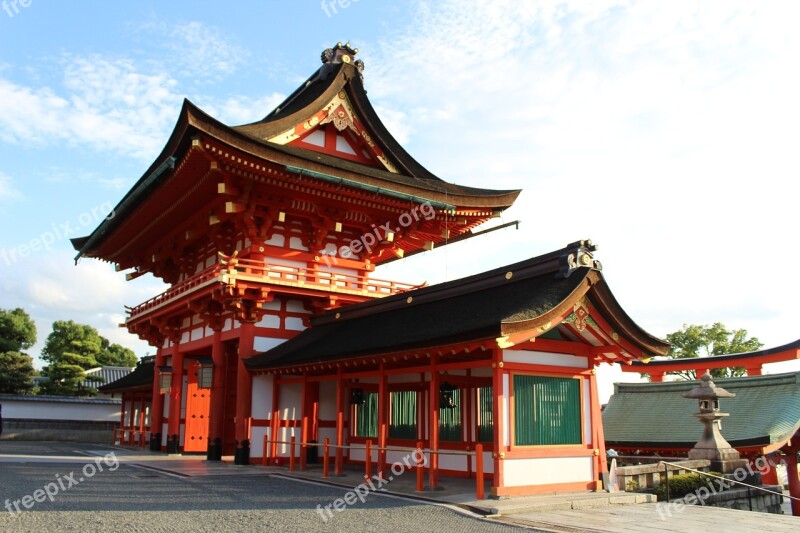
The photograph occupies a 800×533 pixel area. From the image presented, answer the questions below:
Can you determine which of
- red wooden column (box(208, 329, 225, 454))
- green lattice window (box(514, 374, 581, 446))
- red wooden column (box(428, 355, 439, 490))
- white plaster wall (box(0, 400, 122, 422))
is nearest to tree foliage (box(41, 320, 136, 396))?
white plaster wall (box(0, 400, 122, 422))

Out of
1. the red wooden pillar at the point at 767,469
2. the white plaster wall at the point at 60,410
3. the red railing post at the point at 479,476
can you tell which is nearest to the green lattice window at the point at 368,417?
the red railing post at the point at 479,476

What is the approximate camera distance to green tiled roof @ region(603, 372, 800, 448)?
19.6m

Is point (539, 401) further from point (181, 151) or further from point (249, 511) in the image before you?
point (181, 151)

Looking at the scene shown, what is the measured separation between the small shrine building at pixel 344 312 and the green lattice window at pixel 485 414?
0.04 meters

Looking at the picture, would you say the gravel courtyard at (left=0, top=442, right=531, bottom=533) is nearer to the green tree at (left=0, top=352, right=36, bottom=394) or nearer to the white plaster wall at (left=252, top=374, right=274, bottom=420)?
the white plaster wall at (left=252, top=374, right=274, bottom=420)

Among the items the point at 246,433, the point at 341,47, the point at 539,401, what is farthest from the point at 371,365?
the point at 341,47

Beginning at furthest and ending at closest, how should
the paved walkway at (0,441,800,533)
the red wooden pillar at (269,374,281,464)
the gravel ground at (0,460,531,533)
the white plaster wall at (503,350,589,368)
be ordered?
the red wooden pillar at (269,374,281,464) < the white plaster wall at (503,350,589,368) < the paved walkway at (0,441,800,533) < the gravel ground at (0,460,531,533)

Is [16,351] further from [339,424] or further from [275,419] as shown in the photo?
[339,424]

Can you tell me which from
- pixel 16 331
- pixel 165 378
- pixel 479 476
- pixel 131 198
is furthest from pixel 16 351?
pixel 479 476

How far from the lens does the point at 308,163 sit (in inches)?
713

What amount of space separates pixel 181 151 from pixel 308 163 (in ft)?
10.8

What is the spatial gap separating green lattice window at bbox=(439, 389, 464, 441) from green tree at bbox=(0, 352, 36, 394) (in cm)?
3516

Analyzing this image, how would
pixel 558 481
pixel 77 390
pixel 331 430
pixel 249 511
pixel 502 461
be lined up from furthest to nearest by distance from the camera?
pixel 77 390 < pixel 331 430 < pixel 558 481 < pixel 502 461 < pixel 249 511

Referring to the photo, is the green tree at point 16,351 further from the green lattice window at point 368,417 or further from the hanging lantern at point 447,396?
the hanging lantern at point 447,396
